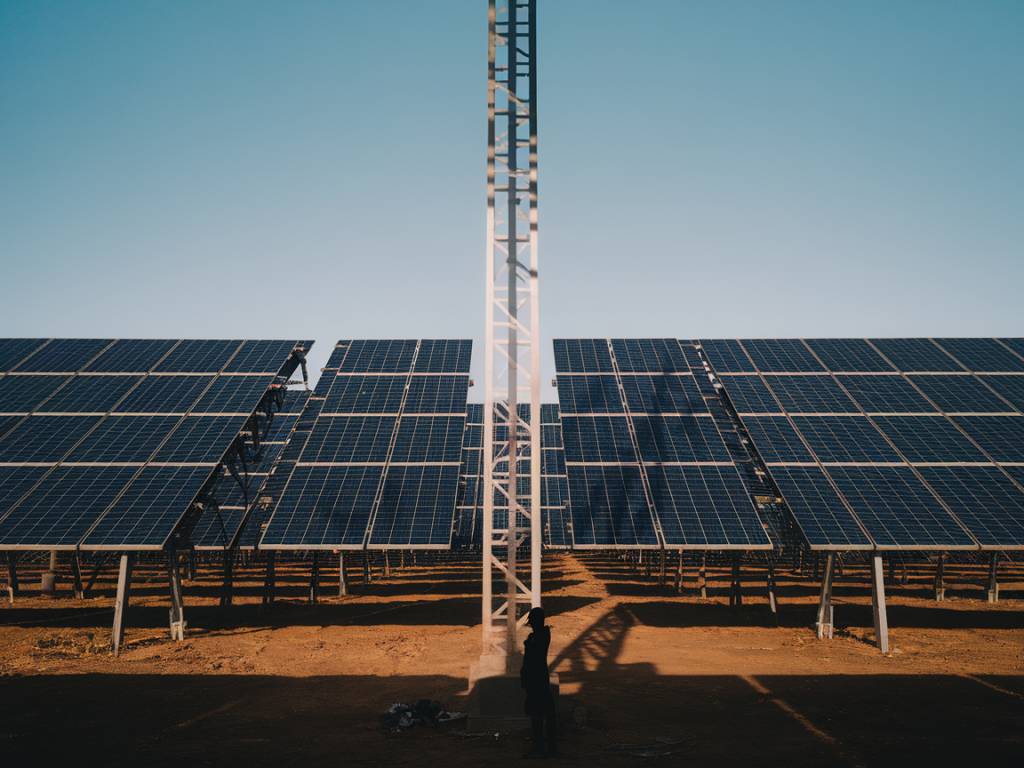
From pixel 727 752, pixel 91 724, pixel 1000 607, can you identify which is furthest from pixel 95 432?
pixel 1000 607

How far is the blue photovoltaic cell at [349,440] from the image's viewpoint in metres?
26.9

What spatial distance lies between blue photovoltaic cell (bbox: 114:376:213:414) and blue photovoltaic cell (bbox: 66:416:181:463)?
0.53 m

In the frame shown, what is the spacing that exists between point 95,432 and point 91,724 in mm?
13058

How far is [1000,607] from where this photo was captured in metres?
30.0

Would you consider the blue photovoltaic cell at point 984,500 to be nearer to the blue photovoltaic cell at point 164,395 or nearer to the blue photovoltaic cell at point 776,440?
the blue photovoltaic cell at point 776,440

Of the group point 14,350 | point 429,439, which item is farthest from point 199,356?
point 429,439

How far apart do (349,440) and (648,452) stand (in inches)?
436

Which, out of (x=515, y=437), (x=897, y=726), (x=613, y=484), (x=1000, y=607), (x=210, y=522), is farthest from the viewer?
(x=210, y=522)

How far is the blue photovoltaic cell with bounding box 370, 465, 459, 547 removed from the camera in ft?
75.2

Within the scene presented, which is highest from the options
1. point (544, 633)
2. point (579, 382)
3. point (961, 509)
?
point (579, 382)

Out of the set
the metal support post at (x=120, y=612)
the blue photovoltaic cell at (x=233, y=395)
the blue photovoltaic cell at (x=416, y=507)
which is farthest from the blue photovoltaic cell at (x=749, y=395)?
the metal support post at (x=120, y=612)

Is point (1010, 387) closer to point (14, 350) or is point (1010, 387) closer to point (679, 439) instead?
point (679, 439)

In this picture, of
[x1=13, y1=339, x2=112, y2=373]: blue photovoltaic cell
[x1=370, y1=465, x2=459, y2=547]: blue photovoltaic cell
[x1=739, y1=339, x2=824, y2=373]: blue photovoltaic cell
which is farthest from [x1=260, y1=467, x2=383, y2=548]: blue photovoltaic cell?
[x1=739, y1=339, x2=824, y2=373]: blue photovoltaic cell

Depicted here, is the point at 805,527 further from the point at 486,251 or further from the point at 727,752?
the point at 486,251
